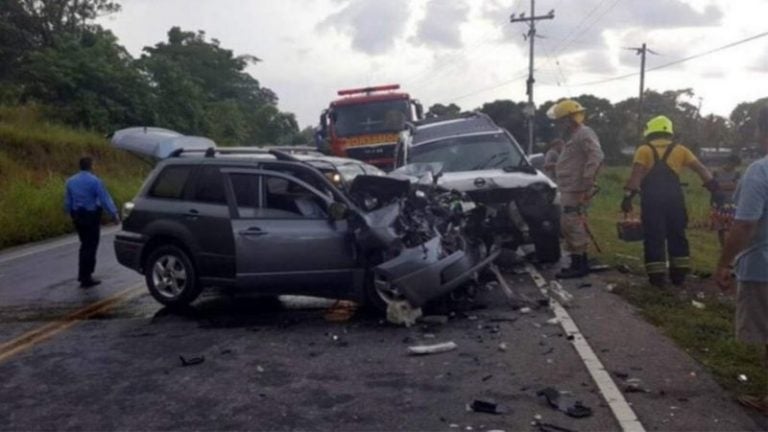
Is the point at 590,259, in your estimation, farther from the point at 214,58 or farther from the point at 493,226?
the point at 214,58

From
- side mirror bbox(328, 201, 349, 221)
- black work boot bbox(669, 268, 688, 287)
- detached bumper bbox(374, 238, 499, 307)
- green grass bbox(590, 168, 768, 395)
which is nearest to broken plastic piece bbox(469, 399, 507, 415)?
green grass bbox(590, 168, 768, 395)

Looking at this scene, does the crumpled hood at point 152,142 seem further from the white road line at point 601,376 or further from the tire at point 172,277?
the white road line at point 601,376

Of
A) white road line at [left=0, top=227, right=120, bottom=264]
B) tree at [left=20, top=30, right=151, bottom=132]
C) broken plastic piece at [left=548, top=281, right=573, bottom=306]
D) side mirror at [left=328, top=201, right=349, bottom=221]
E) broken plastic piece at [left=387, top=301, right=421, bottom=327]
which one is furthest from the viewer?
tree at [left=20, top=30, right=151, bottom=132]

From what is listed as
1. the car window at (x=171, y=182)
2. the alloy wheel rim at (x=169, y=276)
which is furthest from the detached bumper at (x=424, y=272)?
the car window at (x=171, y=182)

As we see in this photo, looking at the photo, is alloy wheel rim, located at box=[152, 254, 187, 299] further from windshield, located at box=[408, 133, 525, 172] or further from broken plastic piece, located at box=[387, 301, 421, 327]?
windshield, located at box=[408, 133, 525, 172]

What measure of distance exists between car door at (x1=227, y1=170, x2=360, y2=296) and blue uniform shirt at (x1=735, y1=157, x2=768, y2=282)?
4219 millimetres

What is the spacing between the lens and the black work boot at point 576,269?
10805 millimetres

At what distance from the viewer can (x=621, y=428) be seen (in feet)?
17.7

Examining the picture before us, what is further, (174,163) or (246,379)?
(174,163)

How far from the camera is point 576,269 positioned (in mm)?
10930

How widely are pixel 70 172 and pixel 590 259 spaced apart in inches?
974

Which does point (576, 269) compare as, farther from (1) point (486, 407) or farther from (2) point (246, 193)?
(1) point (486, 407)

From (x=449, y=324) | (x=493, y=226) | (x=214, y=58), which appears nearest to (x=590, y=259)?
(x=493, y=226)

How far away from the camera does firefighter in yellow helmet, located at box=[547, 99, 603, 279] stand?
1086 cm
